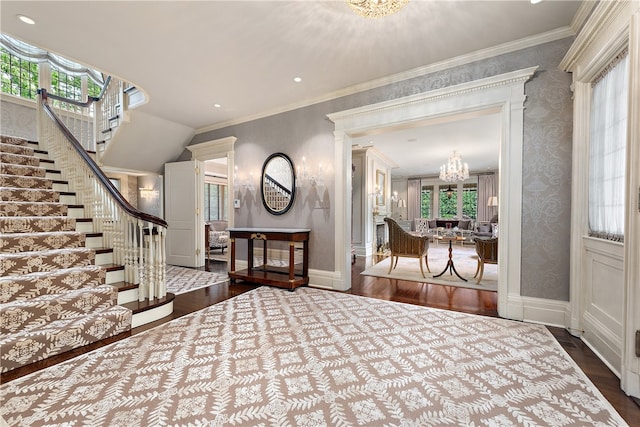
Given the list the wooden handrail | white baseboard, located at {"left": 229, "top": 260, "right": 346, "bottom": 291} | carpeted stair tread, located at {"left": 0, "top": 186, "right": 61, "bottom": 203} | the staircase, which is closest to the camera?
the staircase

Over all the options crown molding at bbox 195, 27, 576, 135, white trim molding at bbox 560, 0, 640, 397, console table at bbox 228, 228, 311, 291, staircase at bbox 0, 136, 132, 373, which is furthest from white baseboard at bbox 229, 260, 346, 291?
crown molding at bbox 195, 27, 576, 135

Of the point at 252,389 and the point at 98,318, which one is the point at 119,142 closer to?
the point at 98,318

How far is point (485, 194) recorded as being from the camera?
10742mm

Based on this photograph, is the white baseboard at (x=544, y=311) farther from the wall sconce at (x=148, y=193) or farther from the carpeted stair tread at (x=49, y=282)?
the wall sconce at (x=148, y=193)

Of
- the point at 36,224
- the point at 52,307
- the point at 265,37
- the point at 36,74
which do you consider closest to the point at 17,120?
the point at 36,74

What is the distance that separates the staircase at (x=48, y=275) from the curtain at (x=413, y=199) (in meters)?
11.4

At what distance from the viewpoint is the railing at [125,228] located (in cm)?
281

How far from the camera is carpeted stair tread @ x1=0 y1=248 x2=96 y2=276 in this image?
7.79ft

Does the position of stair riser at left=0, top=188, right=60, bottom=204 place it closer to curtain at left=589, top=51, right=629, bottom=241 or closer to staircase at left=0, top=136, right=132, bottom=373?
staircase at left=0, top=136, right=132, bottom=373

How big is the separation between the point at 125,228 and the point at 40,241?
81 centimetres

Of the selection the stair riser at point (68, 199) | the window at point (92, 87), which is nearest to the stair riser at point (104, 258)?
the stair riser at point (68, 199)

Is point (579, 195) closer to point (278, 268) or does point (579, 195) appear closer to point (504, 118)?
point (504, 118)

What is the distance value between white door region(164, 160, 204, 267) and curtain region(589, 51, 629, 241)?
572 centimetres

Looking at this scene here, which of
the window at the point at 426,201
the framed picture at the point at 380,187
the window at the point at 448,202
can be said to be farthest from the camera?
the window at the point at 426,201
